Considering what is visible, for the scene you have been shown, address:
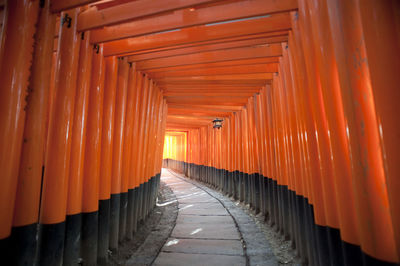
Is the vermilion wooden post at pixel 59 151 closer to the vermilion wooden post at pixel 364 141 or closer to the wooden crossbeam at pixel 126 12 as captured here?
the wooden crossbeam at pixel 126 12

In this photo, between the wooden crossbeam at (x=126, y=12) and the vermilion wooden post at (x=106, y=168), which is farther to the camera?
the vermilion wooden post at (x=106, y=168)

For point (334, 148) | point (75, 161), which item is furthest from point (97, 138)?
point (334, 148)

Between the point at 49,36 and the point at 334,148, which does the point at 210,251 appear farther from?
the point at 49,36

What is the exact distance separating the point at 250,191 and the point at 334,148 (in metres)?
5.26

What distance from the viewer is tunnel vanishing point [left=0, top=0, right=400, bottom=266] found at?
1301 millimetres

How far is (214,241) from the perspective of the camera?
4.04 meters

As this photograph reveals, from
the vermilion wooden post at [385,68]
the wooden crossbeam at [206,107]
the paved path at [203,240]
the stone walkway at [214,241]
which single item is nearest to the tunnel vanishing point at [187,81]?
the vermilion wooden post at [385,68]

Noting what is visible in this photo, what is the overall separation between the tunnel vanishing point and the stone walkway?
2.27 ft

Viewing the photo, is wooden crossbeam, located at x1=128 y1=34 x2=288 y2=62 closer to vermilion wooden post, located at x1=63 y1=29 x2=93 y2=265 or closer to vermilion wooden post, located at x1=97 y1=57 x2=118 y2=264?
vermilion wooden post, located at x1=97 y1=57 x2=118 y2=264

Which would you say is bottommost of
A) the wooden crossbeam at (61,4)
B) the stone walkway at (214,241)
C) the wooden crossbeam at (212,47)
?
the stone walkway at (214,241)

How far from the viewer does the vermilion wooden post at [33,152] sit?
6.40 feet

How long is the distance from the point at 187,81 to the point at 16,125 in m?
3.77

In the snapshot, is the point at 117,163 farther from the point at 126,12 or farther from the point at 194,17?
the point at 194,17

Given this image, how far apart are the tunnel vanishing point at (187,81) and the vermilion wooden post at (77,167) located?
1 centimetres
